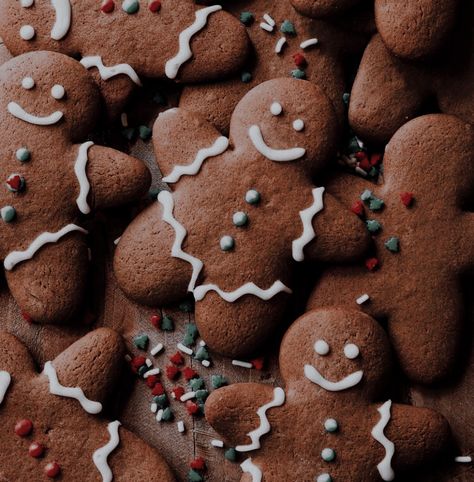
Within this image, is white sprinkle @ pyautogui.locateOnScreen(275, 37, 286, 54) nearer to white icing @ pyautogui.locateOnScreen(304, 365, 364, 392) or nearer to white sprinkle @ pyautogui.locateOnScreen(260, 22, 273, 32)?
white sprinkle @ pyautogui.locateOnScreen(260, 22, 273, 32)

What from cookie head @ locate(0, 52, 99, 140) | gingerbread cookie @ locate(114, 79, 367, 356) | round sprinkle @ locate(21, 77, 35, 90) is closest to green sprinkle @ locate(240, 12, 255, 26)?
gingerbread cookie @ locate(114, 79, 367, 356)

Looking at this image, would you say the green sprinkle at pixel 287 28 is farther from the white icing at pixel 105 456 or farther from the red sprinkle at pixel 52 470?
the red sprinkle at pixel 52 470

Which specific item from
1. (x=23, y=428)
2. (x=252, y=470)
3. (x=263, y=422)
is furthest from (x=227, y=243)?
(x=23, y=428)

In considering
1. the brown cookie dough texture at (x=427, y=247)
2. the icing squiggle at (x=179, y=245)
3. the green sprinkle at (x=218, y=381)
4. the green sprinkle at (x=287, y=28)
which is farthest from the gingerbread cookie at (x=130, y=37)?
the green sprinkle at (x=218, y=381)

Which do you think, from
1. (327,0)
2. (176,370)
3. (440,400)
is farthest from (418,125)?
(176,370)

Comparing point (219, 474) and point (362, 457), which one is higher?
point (362, 457)

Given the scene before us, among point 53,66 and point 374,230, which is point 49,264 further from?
point 374,230
